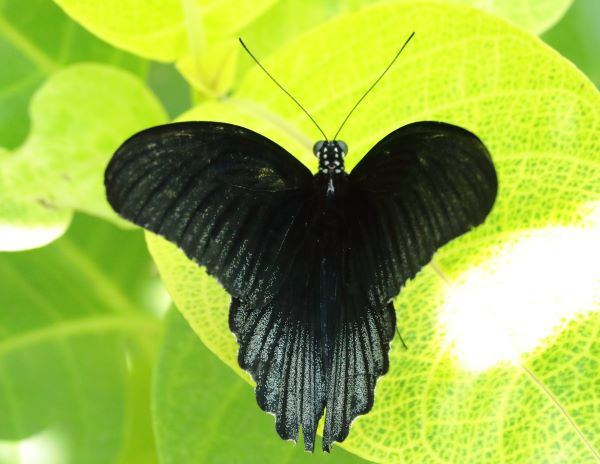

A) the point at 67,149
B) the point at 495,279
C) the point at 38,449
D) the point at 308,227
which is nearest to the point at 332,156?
the point at 308,227

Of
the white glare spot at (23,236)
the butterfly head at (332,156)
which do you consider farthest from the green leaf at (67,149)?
the butterfly head at (332,156)

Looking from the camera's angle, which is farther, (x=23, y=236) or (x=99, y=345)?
(x=99, y=345)

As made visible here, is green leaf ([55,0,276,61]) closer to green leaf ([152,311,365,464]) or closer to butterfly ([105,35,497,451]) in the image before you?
butterfly ([105,35,497,451])

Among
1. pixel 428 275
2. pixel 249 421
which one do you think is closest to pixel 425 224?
pixel 428 275

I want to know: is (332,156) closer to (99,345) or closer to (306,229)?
(306,229)

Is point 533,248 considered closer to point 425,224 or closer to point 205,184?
point 425,224

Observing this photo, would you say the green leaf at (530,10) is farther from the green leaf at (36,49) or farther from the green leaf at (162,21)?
the green leaf at (36,49)
